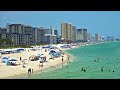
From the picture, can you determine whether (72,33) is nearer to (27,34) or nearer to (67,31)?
(67,31)

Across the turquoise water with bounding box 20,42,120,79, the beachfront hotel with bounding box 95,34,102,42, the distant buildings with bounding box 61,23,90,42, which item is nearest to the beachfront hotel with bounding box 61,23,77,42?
the distant buildings with bounding box 61,23,90,42

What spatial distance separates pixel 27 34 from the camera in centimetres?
682

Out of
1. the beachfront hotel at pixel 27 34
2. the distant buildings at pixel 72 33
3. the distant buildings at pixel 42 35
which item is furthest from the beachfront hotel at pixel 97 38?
the beachfront hotel at pixel 27 34

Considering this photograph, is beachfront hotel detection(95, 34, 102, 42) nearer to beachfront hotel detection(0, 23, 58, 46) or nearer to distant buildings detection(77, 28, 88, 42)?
distant buildings detection(77, 28, 88, 42)

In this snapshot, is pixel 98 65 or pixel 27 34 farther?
pixel 98 65

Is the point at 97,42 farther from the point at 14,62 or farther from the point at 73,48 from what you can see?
the point at 14,62

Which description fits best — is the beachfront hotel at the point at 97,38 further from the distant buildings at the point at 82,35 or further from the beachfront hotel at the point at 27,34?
the beachfront hotel at the point at 27,34

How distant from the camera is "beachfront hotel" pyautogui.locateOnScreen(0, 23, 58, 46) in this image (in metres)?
6.46

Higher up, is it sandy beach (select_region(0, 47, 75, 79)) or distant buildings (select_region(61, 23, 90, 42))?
distant buildings (select_region(61, 23, 90, 42))

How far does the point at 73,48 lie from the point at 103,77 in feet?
4.75

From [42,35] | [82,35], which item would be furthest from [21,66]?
[82,35]

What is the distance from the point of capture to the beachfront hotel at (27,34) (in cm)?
646
